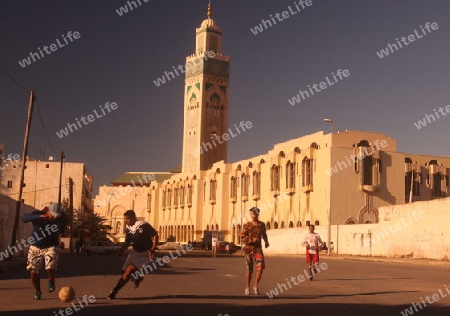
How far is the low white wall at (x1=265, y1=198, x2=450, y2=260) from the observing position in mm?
36562

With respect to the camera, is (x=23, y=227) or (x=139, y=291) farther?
(x=23, y=227)

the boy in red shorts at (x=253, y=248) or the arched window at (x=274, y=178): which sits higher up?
the arched window at (x=274, y=178)

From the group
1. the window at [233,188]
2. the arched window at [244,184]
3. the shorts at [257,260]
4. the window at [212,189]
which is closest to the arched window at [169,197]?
the window at [212,189]

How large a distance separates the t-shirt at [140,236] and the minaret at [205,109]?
337 feet

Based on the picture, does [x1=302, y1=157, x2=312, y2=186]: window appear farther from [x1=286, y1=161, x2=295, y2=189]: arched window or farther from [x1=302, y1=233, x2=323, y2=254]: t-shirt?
[x1=302, y1=233, x2=323, y2=254]: t-shirt

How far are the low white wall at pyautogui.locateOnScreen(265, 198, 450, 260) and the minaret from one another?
6726 cm

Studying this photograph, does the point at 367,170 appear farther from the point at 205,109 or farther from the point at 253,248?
the point at 205,109

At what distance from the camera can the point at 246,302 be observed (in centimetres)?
1102

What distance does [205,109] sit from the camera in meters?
118

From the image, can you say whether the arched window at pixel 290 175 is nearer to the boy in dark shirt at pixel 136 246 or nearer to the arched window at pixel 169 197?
the arched window at pixel 169 197

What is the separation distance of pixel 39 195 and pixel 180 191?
2251cm

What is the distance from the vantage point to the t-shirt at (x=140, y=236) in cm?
1114

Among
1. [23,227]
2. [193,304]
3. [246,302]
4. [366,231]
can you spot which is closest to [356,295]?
[246,302]

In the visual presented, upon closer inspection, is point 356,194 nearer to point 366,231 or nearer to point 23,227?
point 366,231
